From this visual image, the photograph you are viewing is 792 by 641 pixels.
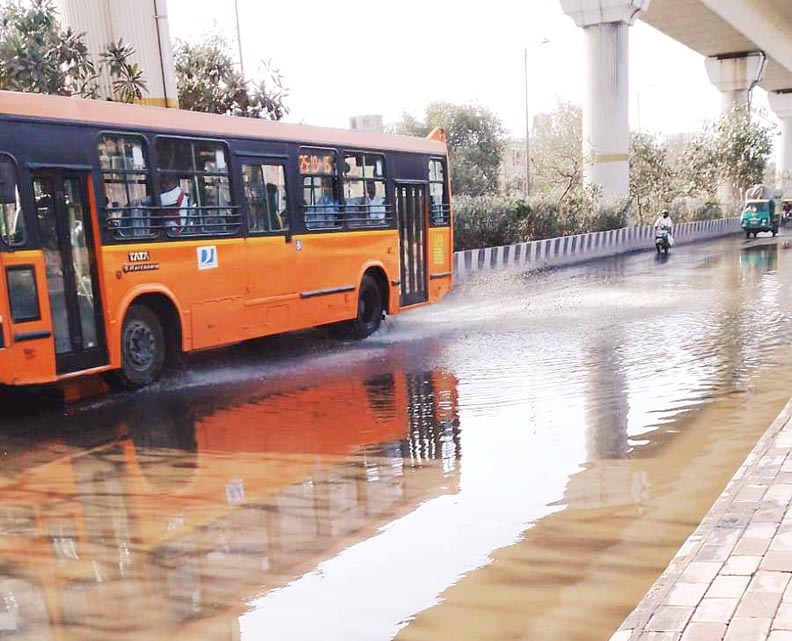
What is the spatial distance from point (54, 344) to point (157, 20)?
35.3 feet

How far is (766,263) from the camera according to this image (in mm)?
24172

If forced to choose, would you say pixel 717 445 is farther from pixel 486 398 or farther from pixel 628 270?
pixel 628 270

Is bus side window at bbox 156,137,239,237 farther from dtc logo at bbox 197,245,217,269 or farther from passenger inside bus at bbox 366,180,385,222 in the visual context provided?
passenger inside bus at bbox 366,180,385,222

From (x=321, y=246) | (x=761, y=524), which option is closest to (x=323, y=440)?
(x=761, y=524)

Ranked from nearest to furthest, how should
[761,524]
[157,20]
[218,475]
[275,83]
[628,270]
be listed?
[761,524] < [218,475] < [157,20] < [275,83] < [628,270]

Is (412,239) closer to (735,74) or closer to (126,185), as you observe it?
(126,185)

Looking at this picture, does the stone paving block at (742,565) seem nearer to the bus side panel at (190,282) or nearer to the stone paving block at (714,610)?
the stone paving block at (714,610)

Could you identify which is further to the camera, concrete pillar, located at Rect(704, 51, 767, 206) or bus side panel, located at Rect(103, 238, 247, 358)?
concrete pillar, located at Rect(704, 51, 767, 206)

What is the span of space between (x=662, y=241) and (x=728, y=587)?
2856cm

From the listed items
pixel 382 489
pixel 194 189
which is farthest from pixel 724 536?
pixel 194 189

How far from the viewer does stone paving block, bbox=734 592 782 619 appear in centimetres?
351

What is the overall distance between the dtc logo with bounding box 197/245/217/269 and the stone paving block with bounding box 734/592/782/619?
7482mm

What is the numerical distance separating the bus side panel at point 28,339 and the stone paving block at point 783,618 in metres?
6.60

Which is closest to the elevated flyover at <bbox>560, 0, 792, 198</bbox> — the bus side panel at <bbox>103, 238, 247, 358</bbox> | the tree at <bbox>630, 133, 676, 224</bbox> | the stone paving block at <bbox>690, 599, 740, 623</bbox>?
the tree at <bbox>630, 133, 676, 224</bbox>
